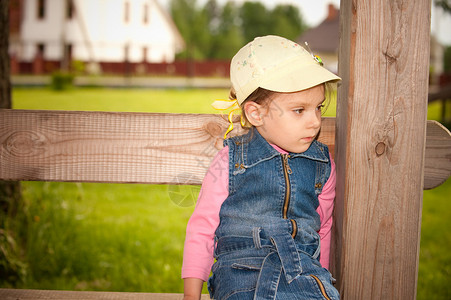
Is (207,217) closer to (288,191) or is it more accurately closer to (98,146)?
(288,191)

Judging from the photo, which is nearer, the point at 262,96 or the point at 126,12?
the point at 262,96

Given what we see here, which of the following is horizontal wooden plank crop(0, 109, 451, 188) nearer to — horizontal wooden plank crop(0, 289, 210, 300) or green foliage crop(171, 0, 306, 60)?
horizontal wooden plank crop(0, 289, 210, 300)

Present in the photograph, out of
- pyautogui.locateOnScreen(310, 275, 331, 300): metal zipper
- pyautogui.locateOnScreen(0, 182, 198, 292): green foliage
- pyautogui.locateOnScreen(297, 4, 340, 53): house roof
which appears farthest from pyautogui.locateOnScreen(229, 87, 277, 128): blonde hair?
pyautogui.locateOnScreen(297, 4, 340, 53): house roof

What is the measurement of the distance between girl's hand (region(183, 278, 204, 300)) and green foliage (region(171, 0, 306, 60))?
4427cm

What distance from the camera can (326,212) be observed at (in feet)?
5.72

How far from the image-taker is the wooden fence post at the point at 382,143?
145 centimetres

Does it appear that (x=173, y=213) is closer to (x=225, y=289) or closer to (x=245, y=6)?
(x=225, y=289)

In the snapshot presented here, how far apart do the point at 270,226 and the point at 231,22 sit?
170ft

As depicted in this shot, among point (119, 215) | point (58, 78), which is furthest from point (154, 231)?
point (58, 78)

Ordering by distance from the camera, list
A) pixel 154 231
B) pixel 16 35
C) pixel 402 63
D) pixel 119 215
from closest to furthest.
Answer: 1. pixel 402 63
2. pixel 154 231
3. pixel 119 215
4. pixel 16 35

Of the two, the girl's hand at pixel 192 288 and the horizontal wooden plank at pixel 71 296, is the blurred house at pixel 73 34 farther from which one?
the girl's hand at pixel 192 288

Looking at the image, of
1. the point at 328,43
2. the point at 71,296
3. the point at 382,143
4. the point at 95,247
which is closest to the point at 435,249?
the point at 95,247

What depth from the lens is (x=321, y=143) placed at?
5.70 ft

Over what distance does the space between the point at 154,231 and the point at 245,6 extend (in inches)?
1958
